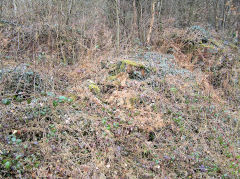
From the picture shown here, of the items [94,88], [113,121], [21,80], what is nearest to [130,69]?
[94,88]

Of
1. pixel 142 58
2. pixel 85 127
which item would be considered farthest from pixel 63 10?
pixel 85 127

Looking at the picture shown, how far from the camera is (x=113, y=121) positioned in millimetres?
4699

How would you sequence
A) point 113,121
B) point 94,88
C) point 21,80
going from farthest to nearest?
point 94,88 < point 21,80 < point 113,121

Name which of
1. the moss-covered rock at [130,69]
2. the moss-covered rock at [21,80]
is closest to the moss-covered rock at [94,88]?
the moss-covered rock at [130,69]

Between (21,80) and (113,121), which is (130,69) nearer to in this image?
(113,121)

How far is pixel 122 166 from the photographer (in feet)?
12.6

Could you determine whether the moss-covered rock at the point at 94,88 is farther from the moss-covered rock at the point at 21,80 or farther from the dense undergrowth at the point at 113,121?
the moss-covered rock at the point at 21,80

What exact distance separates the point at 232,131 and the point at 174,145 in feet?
7.25

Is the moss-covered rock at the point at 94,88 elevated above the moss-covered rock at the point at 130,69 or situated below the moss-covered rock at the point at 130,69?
below

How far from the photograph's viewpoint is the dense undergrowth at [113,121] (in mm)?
3656

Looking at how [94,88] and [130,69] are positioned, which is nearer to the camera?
[94,88]

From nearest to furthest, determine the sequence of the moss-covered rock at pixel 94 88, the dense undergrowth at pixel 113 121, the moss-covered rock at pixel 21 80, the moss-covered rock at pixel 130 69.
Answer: the dense undergrowth at pixel 113 121 → the moss-covered rock at pixel 21 80 → the moss-covered rock at pixel 94 88 → the moss-covered rock at pixel 130 69

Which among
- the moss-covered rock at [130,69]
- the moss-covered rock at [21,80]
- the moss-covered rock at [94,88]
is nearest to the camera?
the moss-covered rock at [21,80]

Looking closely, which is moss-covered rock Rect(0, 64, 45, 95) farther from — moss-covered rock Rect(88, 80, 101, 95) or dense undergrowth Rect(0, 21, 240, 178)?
moss-covered rock Rect(88, 80, 101, 95)
